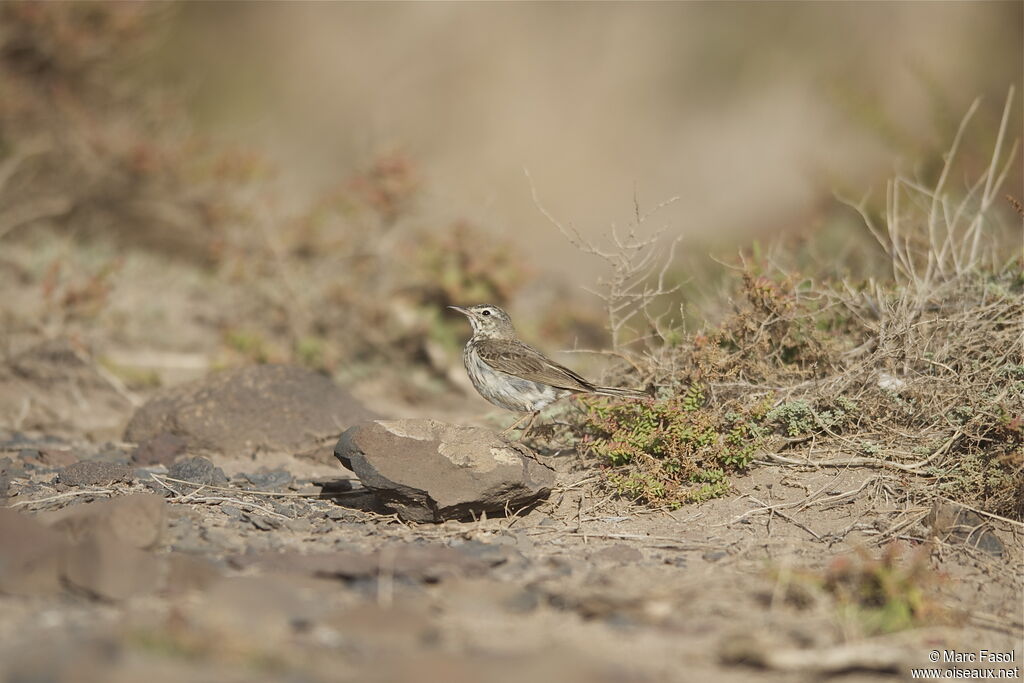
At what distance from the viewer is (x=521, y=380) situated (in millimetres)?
6949

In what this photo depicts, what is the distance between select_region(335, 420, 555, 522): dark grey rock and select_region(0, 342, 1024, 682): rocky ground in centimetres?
1

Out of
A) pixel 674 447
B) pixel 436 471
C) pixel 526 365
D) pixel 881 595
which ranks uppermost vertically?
pixel 526 365

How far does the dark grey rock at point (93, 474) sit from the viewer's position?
598 cm

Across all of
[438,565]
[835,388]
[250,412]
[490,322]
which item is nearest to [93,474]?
[250,412]

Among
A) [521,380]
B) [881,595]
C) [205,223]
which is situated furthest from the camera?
[205,223]

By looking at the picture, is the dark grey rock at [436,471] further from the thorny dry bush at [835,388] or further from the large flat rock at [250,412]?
the large flat rock at [250,412]

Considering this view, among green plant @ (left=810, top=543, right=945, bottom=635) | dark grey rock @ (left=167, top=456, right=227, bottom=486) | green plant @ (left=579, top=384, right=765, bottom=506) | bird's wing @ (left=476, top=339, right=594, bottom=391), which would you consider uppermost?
bird's wing @ (left=476, top=339, right=594, bottom=391)

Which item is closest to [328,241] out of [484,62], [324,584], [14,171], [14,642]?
[14,171]

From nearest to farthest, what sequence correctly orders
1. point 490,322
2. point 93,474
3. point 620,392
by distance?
point 93,474 < point 620,392 < point 490,322

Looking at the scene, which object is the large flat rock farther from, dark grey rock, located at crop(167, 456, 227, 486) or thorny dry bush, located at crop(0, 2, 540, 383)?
thorny dry bush, located at crop(0, 2, 540, 383)

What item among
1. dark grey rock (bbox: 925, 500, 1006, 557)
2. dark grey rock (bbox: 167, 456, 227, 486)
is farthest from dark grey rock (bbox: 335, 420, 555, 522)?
dark grey rock (bbox: 925, 500, 1006, 557)

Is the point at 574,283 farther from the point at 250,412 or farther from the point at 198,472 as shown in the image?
the point at 198,472

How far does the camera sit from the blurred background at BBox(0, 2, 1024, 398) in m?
9.98

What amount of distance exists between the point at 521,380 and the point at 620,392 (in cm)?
81
